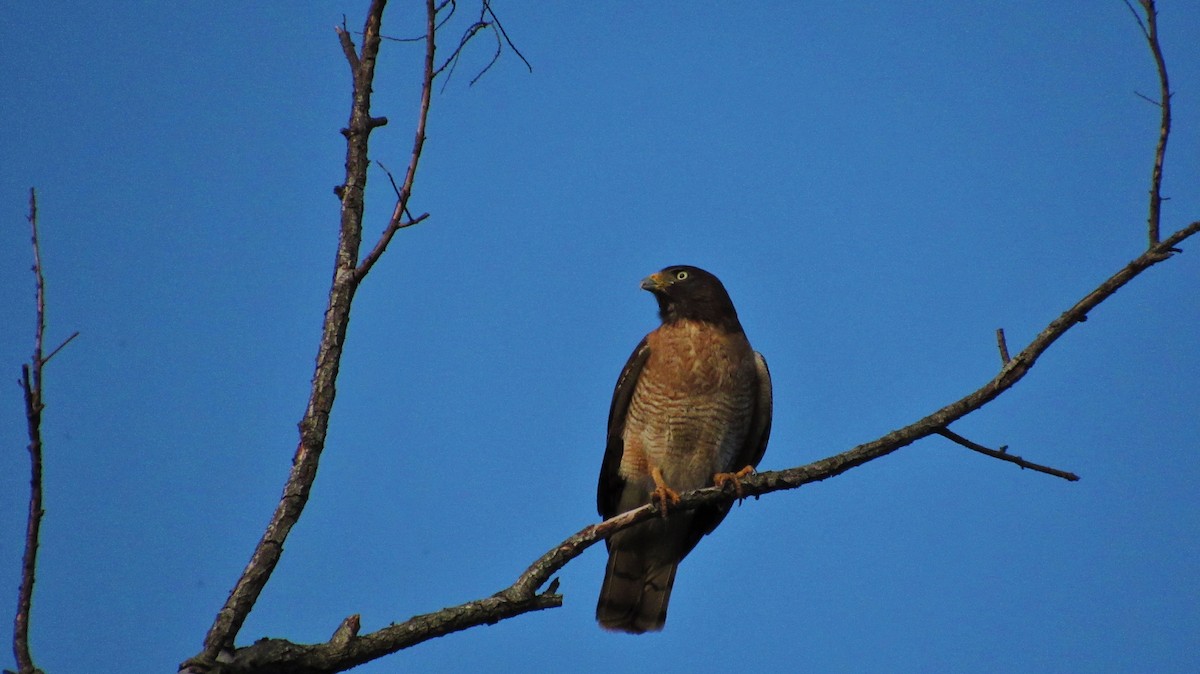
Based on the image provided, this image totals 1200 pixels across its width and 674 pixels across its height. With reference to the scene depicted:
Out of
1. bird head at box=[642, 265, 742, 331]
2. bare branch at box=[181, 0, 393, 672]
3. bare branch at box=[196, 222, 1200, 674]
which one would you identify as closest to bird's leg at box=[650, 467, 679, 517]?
bare branch at box=[196, 222, 1200, 674]

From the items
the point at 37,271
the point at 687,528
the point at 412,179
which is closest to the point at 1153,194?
the point at 412,179

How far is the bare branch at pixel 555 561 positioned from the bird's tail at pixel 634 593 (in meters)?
2.58

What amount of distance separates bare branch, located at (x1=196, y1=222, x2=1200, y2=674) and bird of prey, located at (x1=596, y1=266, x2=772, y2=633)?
7.65 ft

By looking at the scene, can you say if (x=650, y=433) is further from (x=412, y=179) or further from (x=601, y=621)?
(x=412, y=179)

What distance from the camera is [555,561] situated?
14.9ft

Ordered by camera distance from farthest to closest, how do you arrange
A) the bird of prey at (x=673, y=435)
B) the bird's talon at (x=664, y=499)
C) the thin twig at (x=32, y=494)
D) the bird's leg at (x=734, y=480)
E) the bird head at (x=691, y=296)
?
the bird head at (x=691, y=296) → the bird of prey at (x=673, y=435) → the bird's leg at (x=734, y=480) → the bird's talon at (x=664, y=499) → the thin twig at (x=32, y=494)

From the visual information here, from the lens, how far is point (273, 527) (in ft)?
12.9

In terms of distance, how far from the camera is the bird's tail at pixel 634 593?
753 cm

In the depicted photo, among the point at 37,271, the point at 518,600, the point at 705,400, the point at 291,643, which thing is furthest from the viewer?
the point at 705,400

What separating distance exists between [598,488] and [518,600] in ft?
11.0

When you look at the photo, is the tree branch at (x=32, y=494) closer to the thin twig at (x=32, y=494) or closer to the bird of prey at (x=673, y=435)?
the thin twig at (x=32, y=494)

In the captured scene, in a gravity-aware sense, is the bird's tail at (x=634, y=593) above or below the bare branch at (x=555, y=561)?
above

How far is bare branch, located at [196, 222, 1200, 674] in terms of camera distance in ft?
12.8

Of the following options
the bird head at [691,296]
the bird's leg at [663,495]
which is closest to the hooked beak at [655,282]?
the bird head at [691,296]
